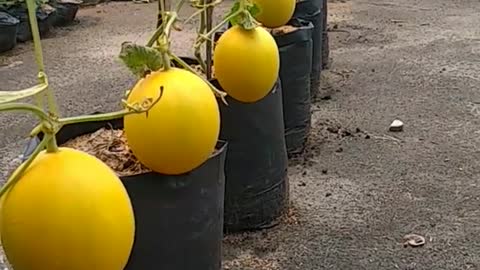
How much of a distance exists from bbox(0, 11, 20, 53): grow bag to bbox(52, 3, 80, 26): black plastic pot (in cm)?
63

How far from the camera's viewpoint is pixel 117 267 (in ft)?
3.57

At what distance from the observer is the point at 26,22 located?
5465 millimetres

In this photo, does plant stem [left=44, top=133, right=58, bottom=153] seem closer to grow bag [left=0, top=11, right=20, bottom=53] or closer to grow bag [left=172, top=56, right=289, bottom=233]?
grow bag [left=172, top=56, right=289, bottom=233]

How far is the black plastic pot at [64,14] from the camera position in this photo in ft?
19.2

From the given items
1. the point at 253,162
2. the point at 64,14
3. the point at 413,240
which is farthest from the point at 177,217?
the point at 64,14

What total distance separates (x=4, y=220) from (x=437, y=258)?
5.13ft

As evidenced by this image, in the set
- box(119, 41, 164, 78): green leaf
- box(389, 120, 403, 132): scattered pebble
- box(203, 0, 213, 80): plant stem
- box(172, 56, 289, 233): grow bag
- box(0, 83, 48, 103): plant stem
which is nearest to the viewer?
box(0, 83, 48, 103): plant stem

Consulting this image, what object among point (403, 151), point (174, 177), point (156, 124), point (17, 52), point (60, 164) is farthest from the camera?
point (17, 52)

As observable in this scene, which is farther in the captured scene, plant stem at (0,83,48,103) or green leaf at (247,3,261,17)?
green leaf at (247,3,261,17)

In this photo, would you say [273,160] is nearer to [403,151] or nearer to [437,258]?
[437,258]

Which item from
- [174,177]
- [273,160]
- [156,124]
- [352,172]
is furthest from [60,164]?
[352,172]

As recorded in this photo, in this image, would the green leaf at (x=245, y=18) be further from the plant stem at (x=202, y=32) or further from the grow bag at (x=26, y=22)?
the grow bag at (x=26, y=22)

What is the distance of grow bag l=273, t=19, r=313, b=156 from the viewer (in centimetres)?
296

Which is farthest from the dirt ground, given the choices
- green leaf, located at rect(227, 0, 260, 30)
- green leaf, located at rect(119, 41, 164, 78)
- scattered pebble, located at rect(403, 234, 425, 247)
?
green leaf, located at rect(119, 41, 164, 78)
